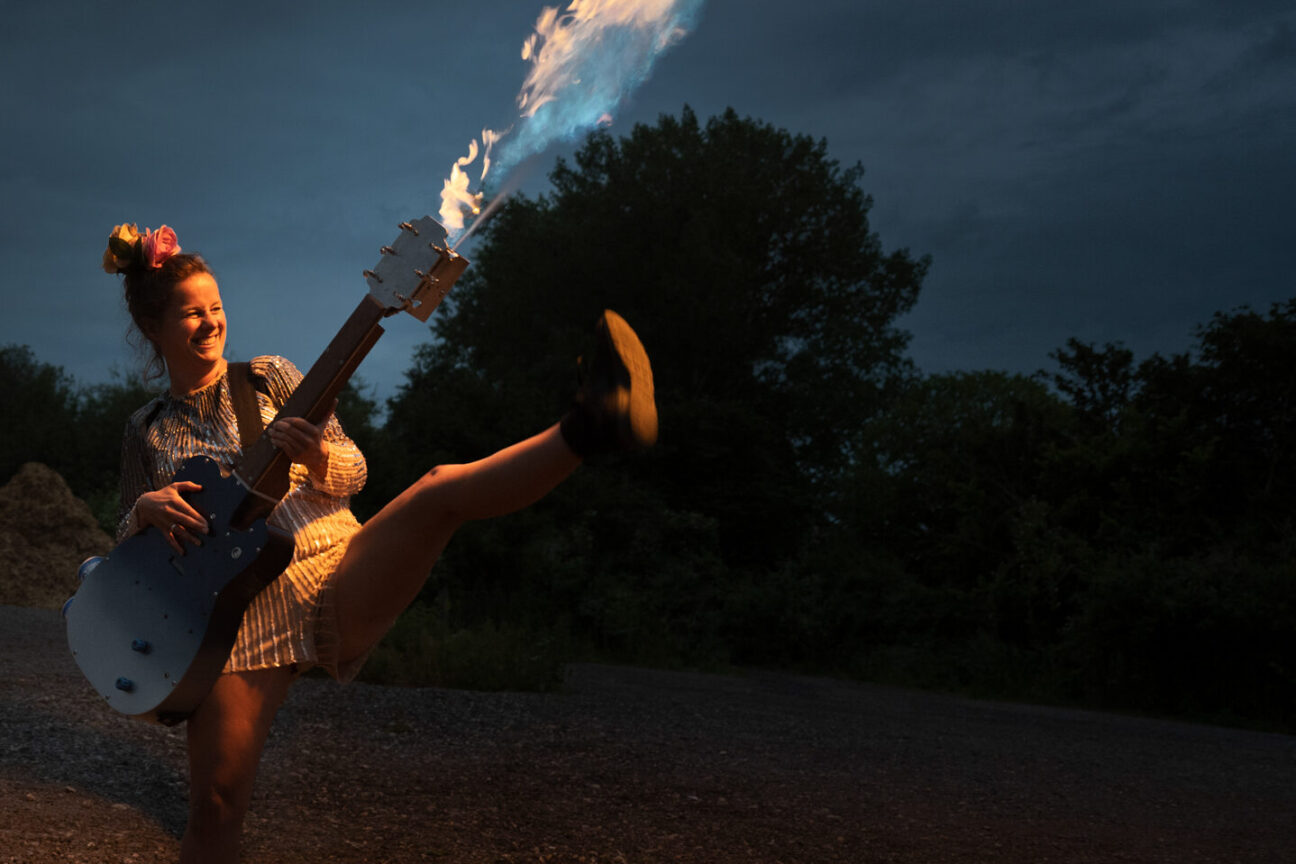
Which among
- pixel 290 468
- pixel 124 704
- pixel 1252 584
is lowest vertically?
pixel 124 704

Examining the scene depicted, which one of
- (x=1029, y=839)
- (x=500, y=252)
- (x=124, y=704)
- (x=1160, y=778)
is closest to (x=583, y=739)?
(x=1029, y=839)

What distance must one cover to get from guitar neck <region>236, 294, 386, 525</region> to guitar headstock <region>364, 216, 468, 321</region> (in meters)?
0.05

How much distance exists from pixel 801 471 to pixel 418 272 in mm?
25374

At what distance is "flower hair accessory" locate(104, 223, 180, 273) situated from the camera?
2.88 metres

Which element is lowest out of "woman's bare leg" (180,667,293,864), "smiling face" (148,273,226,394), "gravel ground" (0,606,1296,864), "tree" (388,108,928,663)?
"gravel ground" (0,606,1296,864)

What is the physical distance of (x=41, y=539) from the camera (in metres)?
13.5

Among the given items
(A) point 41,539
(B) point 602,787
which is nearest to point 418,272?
(B) point 602,787

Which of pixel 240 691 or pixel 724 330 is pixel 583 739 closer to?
pixel 240 691

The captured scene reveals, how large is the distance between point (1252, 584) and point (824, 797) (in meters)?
9.96

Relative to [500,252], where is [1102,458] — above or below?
below

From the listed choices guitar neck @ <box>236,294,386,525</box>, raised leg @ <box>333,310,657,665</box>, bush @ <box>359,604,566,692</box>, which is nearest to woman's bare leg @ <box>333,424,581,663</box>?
raised leg @ <box>333,310,657,665</box>

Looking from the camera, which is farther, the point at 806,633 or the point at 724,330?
the point at 724,330

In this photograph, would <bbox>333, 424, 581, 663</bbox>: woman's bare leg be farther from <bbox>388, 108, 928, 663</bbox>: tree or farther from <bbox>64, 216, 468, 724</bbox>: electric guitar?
<bbox>388, 108, 928, 663</bbox>: tree

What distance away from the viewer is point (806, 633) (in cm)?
1739
